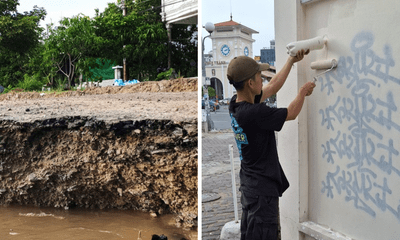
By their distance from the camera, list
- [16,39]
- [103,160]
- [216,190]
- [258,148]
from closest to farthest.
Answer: [258,148] → [103,160] → [216,190] → [16,39]

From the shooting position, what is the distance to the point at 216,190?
7398 millimetres

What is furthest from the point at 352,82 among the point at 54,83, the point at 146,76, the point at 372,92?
the point at 54,83

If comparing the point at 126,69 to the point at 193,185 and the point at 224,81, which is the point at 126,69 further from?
the point at 224,81

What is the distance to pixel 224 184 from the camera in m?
7.95

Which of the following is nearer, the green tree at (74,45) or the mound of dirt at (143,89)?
the mound of dirt at (143,89)

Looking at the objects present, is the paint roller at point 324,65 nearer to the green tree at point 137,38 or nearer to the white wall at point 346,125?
the white wall at point 346,125

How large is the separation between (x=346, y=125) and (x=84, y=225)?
5502 millimetres

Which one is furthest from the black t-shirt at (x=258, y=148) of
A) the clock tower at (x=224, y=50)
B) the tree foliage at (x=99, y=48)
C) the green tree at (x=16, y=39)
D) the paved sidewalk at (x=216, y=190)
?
the clock tower at (x=224, y=50)

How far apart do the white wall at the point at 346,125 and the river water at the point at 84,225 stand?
3.46m

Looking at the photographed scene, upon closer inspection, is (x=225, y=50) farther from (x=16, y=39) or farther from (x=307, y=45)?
(x=307, y=45)

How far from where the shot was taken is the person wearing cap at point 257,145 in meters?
2.72

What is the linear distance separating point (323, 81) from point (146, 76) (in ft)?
55.9

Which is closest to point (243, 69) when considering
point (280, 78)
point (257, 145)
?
point (280, 78)

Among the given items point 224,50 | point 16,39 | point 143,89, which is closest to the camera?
point 143,89
